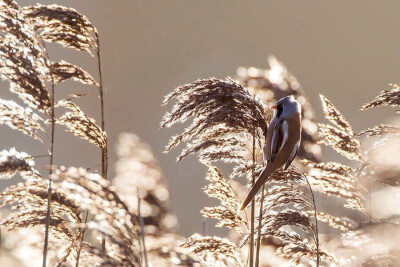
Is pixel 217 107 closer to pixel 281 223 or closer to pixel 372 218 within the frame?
pixel 281 223

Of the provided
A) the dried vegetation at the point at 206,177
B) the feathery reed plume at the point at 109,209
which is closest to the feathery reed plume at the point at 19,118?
the dried vegetation at the point at 206,177

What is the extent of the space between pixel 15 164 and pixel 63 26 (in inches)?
54.9

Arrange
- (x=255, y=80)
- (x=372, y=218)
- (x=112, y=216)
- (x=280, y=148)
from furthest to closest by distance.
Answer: (x=255, y=80)
(x=372, y=218)
(x=280, y=148)
(x=112, y=216)

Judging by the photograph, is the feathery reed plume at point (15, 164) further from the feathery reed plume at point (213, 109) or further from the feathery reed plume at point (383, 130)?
the feathery reed plume at point (383, 130)

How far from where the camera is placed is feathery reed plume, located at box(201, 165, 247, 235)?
417 centimetres

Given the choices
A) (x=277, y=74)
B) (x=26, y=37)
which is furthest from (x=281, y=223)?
(x=277, y=74)

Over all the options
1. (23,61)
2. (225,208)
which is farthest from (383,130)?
(23,61)

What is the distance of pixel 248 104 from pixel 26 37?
1.38m

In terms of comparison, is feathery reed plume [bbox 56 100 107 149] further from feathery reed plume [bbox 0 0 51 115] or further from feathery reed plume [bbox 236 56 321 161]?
feathery reed plume [bbox 236 56 321 161]

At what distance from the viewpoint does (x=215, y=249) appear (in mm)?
3975

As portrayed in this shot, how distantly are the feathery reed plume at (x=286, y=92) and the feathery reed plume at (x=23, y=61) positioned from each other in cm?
272

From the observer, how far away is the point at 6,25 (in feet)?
10.5

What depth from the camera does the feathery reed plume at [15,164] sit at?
2.92 meters

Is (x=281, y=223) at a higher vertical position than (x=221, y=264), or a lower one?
higher
